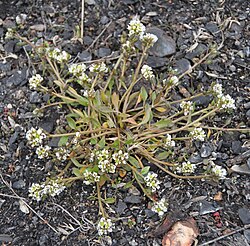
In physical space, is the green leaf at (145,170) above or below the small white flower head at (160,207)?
above

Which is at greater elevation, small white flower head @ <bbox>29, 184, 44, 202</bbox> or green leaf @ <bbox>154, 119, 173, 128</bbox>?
green leaf @ <bbox>154, 119, 173, 128</bbox>

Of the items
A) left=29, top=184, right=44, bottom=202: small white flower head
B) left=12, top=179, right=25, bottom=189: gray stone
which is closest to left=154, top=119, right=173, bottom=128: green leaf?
left=29, top=184, right=44, bottom=202: small white flower head

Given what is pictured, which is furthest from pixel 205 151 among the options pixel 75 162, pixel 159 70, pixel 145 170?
pixel 75 162

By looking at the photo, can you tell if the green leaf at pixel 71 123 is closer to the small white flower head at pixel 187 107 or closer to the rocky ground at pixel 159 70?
the rocky ground at pixel 159 70

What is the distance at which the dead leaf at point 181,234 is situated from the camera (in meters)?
3.02

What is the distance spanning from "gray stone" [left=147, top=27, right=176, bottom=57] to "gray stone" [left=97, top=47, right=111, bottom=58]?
11.5 inches

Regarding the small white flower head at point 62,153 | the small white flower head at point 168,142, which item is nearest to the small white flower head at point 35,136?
the small white flower head at point 62,153

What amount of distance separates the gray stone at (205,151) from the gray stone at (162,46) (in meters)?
0.74

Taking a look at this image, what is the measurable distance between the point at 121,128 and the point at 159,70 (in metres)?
0.59

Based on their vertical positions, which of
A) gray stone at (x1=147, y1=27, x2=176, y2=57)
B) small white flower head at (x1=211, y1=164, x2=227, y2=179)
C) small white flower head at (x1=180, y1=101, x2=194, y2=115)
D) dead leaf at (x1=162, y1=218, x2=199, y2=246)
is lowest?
dead leaf at (x1=162, y1=218, x2=199, y2=246)

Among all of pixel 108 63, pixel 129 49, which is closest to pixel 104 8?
pixel 108 63

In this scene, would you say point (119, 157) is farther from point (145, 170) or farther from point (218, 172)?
point (218, 172)

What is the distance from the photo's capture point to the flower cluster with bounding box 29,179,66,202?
9.97 ft

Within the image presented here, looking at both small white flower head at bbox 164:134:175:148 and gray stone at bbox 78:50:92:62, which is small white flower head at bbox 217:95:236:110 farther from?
gray stone at bbox 78:50:92:62
